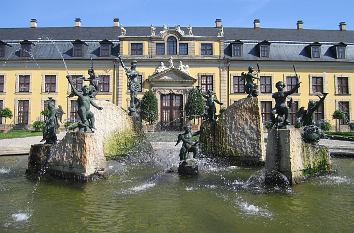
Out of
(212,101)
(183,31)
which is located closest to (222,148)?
(212,101)

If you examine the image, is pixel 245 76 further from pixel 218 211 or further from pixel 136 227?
pixel 136 227

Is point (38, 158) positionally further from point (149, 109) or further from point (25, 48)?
point (25, 48)

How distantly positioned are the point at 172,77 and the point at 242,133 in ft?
82.6

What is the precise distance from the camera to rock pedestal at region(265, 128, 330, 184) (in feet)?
29.0

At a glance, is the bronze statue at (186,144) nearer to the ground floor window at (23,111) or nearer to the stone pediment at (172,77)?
the stone pediment at (172,77)

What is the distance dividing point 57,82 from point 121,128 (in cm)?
2700

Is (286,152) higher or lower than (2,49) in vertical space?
lower

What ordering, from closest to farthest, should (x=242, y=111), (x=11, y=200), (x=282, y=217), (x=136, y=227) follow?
(x=136, y=227)
(x=282, y=217)
(x=11, y=200)
(x=242, y=111)

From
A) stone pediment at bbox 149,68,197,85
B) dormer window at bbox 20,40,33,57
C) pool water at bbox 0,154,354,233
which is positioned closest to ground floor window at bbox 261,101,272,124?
stone pediment at bbox 149,68,197,85

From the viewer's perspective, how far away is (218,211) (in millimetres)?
6473

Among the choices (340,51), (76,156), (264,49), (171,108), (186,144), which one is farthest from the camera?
(340,51)

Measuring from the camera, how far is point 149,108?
111 feet

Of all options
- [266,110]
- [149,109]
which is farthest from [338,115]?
[149,109]

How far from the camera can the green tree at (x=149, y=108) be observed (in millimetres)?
33344
